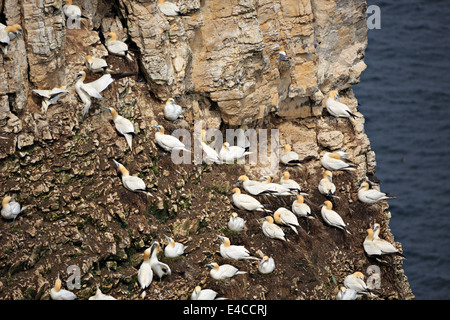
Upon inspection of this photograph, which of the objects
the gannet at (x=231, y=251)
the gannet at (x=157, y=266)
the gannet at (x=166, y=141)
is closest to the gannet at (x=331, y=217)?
the gannet at (x=231, y=251)

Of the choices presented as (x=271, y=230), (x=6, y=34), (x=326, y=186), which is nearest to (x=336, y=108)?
(x=326, y=186)

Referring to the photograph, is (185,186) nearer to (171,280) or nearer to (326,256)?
(171,280)

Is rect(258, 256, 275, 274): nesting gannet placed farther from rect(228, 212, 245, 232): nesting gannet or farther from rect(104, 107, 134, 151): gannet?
rect(104, 107, 134, 151): gannet

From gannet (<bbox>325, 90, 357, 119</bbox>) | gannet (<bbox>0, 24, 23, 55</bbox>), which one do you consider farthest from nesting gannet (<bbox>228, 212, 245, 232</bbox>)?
gannet (<bbox>0, 24, 23, 55</bbox>)

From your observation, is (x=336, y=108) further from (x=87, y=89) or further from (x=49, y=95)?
(x=49, y=95)

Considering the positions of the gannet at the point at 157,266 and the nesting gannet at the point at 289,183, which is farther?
the nesting gannet at the point at 289,183

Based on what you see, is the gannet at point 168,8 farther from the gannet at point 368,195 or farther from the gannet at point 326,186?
the gannet at point 368,195

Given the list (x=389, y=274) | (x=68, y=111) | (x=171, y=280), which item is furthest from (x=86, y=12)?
(x=389, y=274)
